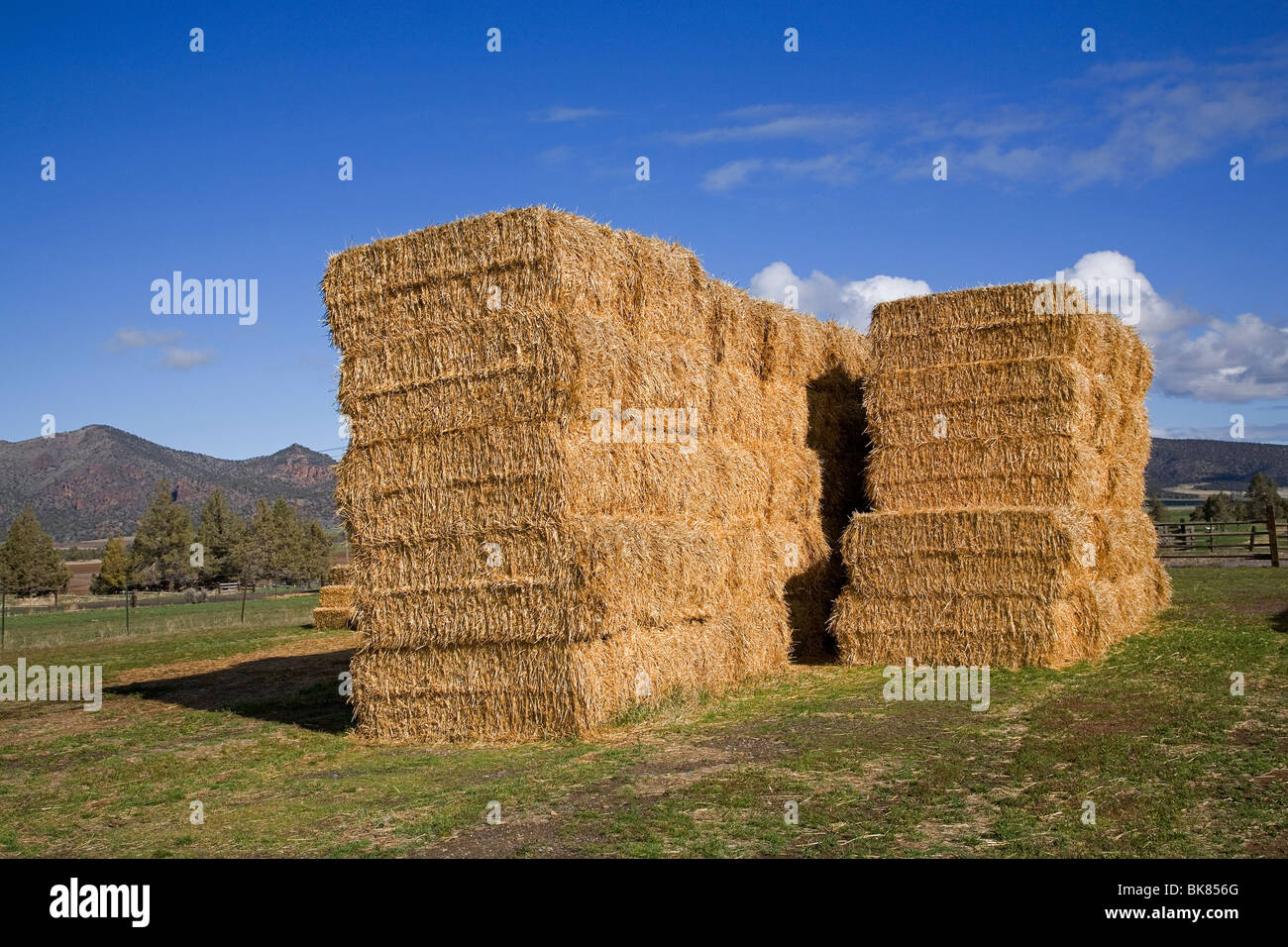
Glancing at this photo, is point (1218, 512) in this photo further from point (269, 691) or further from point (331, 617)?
point (269, 691)

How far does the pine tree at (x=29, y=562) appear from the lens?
5988 cm

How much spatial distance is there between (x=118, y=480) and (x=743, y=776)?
647 ft

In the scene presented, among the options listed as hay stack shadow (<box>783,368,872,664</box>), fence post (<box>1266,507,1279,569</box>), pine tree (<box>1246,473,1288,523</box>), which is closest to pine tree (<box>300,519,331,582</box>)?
fence post (<box>1266,507,1279,569</box>)

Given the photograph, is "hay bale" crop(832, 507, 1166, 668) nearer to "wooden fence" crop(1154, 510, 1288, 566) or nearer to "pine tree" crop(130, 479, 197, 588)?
"wooden fence" crop(1154, 510, 1288, 566)

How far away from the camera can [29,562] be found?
60.3 meters

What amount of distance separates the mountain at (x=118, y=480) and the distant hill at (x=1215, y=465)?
138 metres

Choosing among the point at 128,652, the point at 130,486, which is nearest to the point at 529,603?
the point at 128,652

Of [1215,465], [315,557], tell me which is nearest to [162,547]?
[315,557]

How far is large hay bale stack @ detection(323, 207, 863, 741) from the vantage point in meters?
10.6

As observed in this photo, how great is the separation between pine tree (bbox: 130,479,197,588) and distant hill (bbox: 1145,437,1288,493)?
13747 centimetres

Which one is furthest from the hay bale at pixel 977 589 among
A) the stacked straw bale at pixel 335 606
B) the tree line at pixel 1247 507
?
the tree line at pixel 1247 507

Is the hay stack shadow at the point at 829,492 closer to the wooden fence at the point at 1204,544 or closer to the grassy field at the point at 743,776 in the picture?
the grassy field at the point at 743,776
